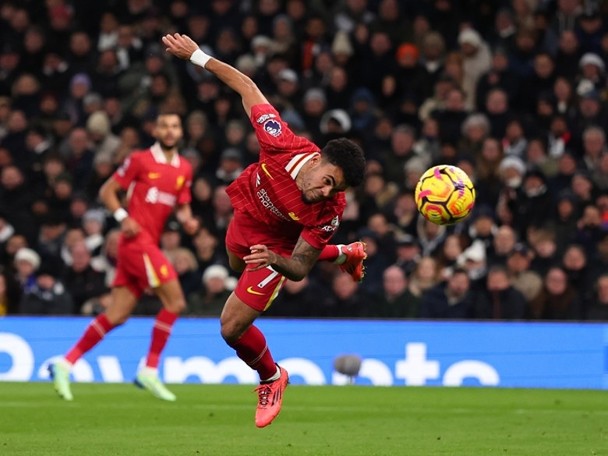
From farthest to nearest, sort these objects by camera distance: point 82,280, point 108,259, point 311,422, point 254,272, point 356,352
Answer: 1. point 108,259
2. point 82,280
3. point 356,352
4. point 311,422
5. point 254,272

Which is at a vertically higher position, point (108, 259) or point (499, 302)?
point (108, 259)

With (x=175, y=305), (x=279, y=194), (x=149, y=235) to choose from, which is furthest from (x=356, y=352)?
(x=279, y=194)

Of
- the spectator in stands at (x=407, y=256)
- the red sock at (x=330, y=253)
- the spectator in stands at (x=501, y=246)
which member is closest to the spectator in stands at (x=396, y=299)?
the spectator in stands at (x=407, y=256)

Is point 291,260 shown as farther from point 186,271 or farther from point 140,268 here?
point 186,271

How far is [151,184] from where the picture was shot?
532 inches

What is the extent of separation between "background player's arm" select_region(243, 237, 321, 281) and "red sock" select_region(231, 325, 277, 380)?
84cm

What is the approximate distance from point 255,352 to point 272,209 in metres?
1.01

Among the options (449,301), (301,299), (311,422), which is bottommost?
(311,422)

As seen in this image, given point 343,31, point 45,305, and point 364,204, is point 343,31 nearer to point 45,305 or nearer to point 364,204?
point 364,204

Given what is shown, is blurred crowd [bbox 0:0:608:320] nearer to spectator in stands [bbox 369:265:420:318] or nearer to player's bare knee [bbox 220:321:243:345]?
spectator in stands [bbox 369:265:420:318]

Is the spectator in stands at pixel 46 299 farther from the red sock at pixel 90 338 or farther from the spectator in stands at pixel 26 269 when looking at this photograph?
the red sock at pixel 90 338

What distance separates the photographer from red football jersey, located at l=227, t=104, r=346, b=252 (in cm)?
922

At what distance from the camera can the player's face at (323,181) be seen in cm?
886

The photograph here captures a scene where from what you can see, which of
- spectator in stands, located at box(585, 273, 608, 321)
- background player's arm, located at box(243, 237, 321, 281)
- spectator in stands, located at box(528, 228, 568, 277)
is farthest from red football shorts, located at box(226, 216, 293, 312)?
spectator in stands, located at box(528, 228, 568, 277)
